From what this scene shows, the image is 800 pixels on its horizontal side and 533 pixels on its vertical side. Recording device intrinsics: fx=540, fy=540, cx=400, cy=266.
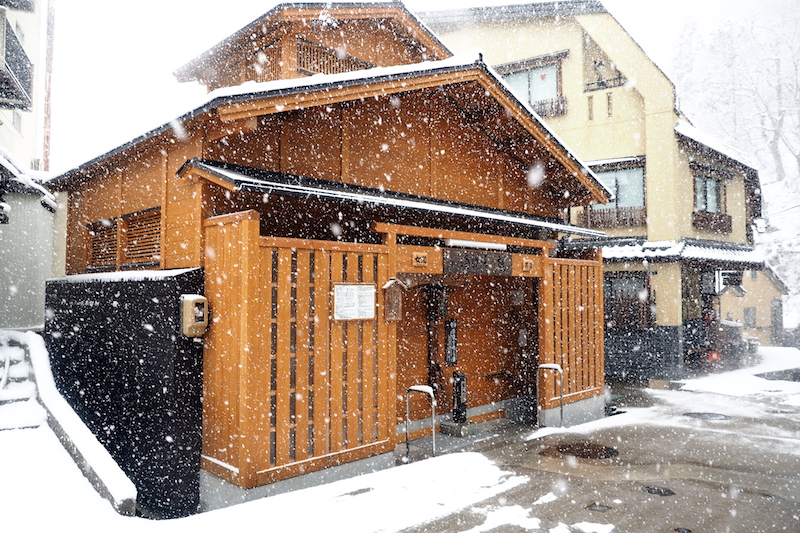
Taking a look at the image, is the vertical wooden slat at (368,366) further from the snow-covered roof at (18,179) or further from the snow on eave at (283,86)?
the snow-covered roof at (18,179)

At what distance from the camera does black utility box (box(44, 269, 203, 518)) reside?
278 inches

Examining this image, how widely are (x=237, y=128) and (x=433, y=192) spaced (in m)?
4.12

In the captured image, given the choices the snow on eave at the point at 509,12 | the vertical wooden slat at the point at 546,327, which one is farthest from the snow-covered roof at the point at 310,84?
the snow on eave at the point at 509,12

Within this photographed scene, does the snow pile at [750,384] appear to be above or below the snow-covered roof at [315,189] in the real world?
below

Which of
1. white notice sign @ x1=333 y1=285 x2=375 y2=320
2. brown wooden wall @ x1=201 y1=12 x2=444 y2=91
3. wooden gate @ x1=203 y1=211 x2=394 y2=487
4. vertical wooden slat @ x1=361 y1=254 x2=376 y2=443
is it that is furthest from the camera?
brown wooden wall @ x1=201 y1=12 x2=444 y2=91

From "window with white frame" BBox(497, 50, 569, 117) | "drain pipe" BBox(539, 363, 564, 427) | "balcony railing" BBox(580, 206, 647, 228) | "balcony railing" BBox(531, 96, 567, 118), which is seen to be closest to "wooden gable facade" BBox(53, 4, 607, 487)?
"drain pipe" BBox(539, 363, 564, 427)

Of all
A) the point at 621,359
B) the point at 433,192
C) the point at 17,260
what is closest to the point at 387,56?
the point at 433,192

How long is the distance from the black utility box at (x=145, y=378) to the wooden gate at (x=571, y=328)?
271 inches

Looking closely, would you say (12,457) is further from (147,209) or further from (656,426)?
(656,426)

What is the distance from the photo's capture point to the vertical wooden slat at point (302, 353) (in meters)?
6.87

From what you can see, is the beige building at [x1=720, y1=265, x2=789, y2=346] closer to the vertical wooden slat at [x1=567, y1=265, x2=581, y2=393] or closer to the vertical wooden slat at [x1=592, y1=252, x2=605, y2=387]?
the vertical wooden slat at [x1=592, y1=252, x2=605, y2=387]

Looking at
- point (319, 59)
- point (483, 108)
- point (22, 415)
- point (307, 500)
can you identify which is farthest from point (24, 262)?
point (483, 108)

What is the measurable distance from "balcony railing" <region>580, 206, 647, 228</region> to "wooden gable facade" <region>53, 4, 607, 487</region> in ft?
25.7

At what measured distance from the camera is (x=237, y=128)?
684 centimetres
